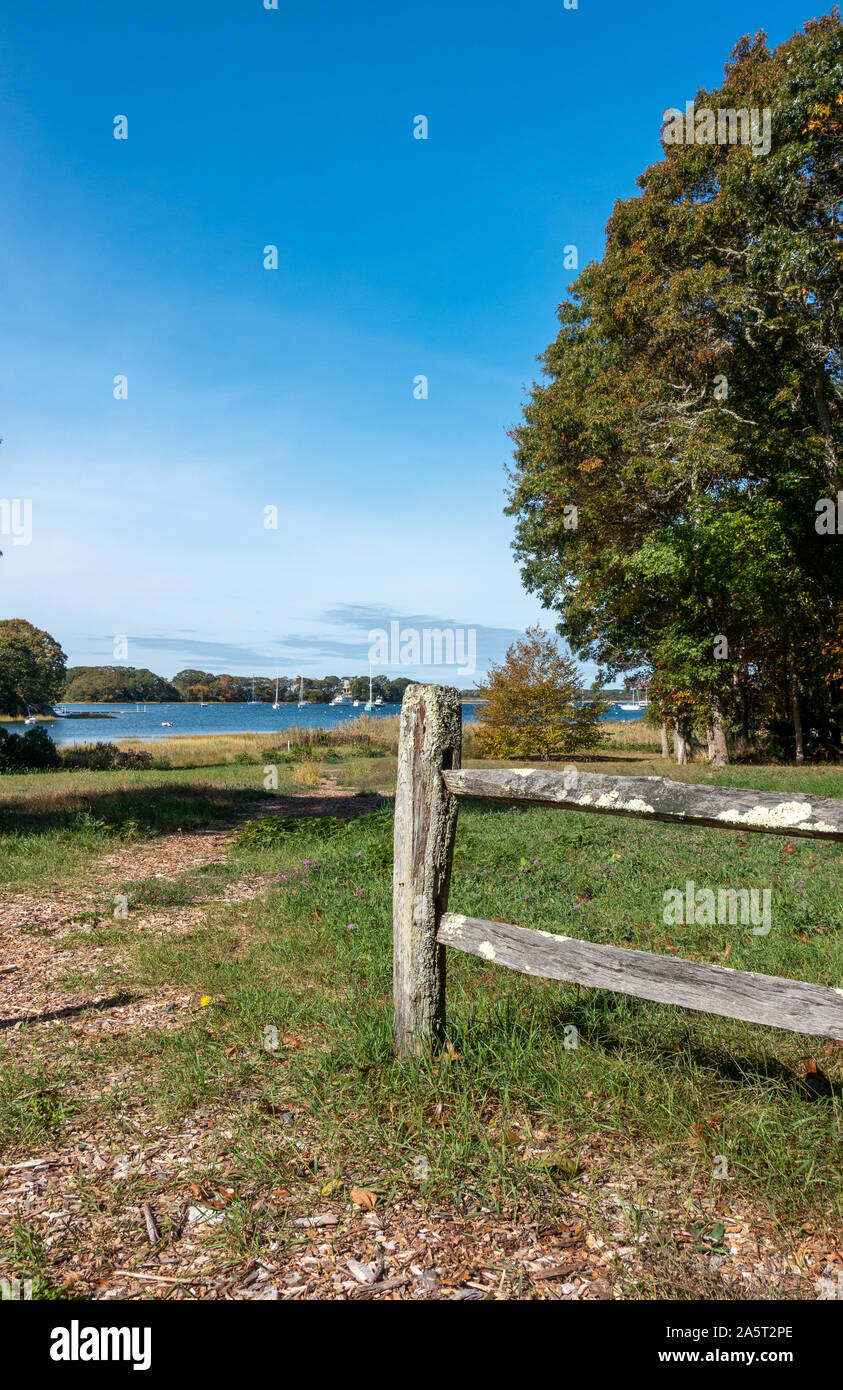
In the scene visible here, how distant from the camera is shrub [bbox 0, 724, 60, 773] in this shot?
2247 centimetres

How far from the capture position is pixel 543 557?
27031mm

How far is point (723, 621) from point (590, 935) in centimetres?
1789

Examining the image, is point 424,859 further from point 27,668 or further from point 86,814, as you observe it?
point 27,668

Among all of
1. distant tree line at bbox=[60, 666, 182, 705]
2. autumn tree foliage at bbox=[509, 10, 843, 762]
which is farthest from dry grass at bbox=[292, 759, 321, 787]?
distant tree line at bbox=[60, 666, 182, 705]

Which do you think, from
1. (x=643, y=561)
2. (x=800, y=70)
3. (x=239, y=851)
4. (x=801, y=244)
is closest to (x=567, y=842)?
(x=239, y=851)

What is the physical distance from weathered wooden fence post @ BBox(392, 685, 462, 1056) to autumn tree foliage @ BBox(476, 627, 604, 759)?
949 inches

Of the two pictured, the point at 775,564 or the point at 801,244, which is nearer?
the point at 801,244

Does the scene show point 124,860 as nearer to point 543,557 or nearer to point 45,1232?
point 45,1232

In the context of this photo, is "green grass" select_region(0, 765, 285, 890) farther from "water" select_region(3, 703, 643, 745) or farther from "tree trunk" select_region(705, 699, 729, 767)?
"tree trunk" select_region(705, 699, 729, 767)

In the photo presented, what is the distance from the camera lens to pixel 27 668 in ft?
237

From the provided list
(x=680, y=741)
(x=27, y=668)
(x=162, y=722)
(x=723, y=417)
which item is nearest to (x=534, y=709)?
(x=680, y=741)

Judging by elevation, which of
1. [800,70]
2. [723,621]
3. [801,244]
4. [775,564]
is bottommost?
[723,621]

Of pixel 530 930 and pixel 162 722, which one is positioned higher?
pixel 530 930

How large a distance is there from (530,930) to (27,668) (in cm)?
8040
